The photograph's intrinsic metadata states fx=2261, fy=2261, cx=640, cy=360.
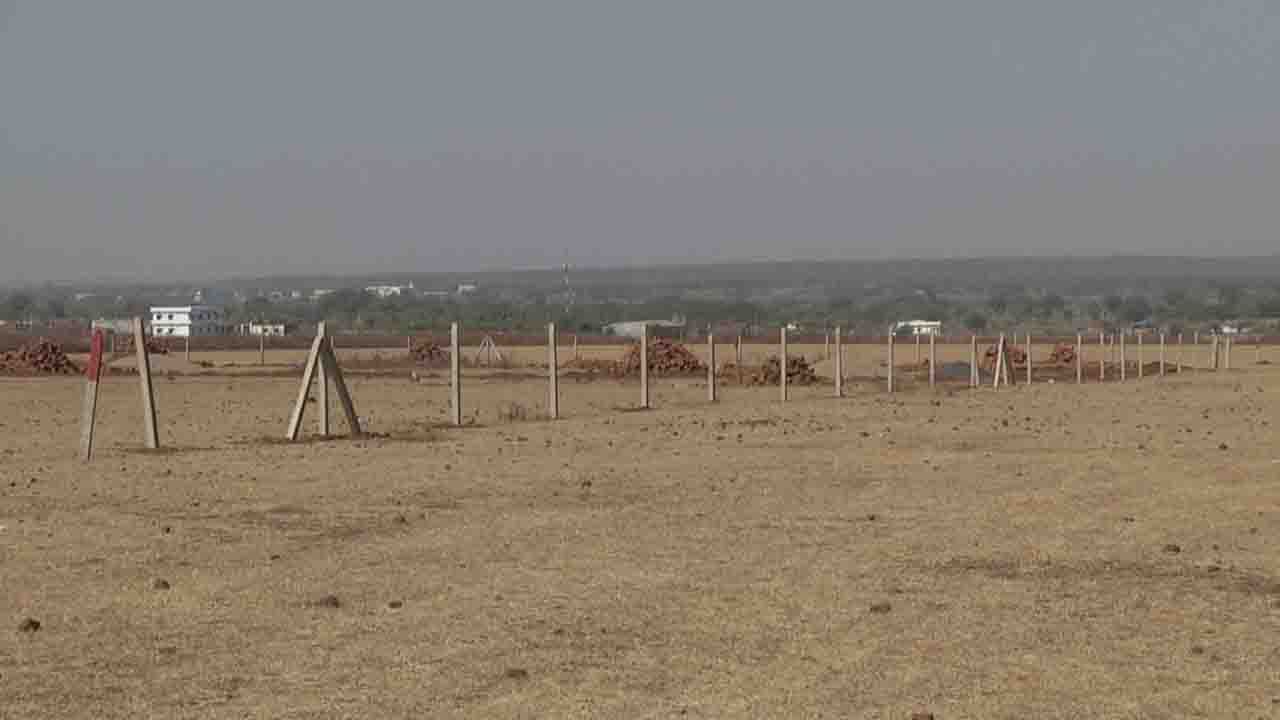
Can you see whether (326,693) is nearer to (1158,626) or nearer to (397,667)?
(397,667)

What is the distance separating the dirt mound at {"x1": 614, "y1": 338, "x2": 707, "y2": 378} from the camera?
67188 millimetres

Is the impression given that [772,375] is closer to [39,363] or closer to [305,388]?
[39,363]

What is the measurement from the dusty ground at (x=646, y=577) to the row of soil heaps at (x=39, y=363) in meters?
35.8

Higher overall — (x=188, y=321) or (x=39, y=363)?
(x=39, y=363)

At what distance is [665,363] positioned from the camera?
225ft

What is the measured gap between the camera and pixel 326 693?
36.0ft

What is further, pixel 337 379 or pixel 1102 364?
pixel 1102 364

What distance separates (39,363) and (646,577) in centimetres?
5333

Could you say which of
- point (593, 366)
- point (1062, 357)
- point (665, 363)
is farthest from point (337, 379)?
point (1062, 357)

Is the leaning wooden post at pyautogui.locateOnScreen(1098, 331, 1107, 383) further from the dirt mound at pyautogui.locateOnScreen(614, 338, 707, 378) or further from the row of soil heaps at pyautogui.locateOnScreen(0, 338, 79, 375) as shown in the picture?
the row of soil heaps at pyautogui.locateOnScreen(0, 338, 79, 375)

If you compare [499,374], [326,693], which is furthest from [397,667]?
[499,374]

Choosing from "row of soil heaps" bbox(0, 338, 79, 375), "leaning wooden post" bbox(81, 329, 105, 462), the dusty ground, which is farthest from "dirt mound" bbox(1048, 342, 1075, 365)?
"leaning wooden post" bbox(81, 329, 105, 462)

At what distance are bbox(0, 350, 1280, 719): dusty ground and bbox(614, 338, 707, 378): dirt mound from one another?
36.7 metres

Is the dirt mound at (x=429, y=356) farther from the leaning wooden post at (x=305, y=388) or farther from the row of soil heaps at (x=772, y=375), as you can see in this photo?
the leaning wooden post at (x=305, y=388)
